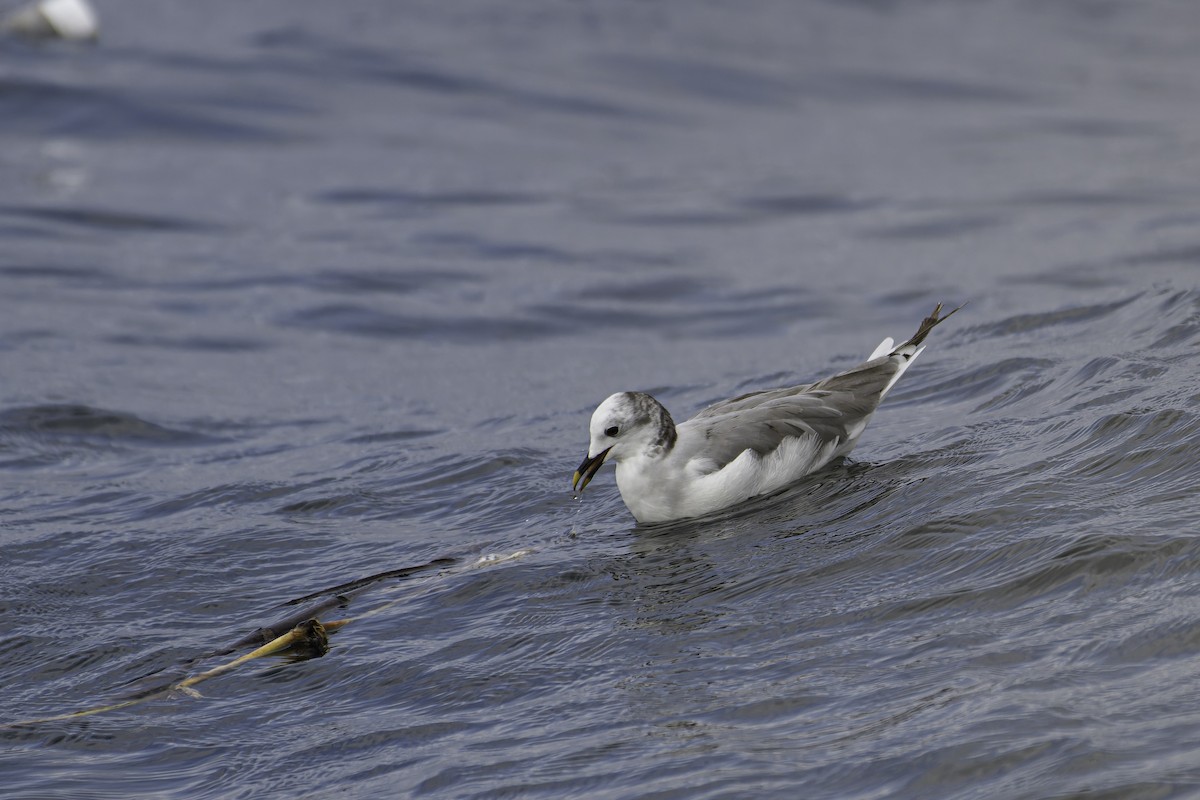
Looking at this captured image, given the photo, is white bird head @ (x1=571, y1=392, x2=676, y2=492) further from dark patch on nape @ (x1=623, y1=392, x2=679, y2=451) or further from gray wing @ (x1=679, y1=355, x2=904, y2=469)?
gray wing @ (x1=679, y1=355, x2=904, y2=469)

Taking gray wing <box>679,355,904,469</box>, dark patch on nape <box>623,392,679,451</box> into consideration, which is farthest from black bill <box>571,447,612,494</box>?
gray wing <box>679,355,904,469</box>

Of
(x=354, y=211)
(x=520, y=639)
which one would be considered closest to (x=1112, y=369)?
(x=520, y=639)

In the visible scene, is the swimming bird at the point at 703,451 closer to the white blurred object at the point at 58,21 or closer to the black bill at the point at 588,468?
the black bill at the point at 588,468

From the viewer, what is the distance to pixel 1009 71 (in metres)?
22.3

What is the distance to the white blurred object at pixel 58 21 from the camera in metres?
21.5

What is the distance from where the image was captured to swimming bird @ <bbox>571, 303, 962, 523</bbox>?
6984mm

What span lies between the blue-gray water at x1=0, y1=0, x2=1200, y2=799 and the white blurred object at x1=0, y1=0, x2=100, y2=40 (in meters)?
0.33

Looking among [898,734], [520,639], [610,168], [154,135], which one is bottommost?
[898,734]

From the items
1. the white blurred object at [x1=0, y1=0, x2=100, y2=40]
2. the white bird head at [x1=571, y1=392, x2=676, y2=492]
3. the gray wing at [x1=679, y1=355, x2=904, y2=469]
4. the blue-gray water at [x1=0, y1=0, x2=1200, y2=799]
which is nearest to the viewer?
the blue-gray water at [x1=0, y1=0, x2=1200, y2=799]

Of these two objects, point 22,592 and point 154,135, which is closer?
point 22,592

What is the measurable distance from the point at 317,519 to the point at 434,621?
182cm

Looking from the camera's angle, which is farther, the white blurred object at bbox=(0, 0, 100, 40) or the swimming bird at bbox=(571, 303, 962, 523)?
the white blurred object at bbox=(0, 0, 100, 40)

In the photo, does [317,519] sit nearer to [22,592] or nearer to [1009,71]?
[22,592]

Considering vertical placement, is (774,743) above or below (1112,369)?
below
